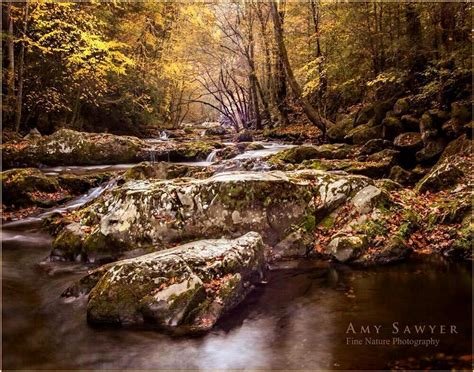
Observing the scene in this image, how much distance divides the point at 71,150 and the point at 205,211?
29.4 ft

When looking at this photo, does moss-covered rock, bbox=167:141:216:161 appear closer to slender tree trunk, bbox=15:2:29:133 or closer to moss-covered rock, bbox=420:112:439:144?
slender tree trunk, bbox=15:2:29:133

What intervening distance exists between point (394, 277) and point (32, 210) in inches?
334

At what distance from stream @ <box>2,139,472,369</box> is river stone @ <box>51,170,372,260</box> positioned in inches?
35.4

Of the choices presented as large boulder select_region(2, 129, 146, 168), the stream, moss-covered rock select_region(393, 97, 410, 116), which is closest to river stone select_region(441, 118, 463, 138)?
moss-covered rock select_region(393, 97, 410, 116)

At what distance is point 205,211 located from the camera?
716 centimetres

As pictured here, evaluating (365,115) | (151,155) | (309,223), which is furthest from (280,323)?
(151,155)

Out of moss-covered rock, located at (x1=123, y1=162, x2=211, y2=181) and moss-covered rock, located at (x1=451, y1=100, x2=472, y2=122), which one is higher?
moss-covered rock, located at (x1=451, y1=100, x2=472, y2=122)

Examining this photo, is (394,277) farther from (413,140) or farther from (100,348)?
(413,140)

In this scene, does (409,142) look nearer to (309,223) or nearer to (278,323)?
(309,223)

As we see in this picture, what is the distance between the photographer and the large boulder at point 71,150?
43.0 ft

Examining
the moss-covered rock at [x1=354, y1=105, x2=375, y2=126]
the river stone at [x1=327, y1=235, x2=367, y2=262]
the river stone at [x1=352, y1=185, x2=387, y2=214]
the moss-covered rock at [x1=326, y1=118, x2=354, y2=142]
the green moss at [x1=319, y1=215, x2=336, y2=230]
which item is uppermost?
the moss-covered rock at [x1=354, y1=105, x2=375, y2=126]

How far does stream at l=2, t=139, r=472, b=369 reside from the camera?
388cm

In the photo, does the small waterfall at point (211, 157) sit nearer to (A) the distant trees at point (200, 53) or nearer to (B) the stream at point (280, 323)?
(A) the distant trees at point (200, 53)

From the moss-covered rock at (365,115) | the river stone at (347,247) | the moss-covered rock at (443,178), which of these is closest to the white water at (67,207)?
the river stone at (347,247)
